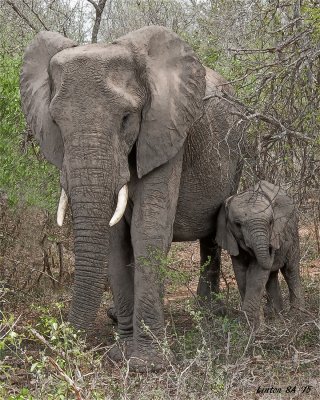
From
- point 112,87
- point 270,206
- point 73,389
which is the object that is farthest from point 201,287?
point 73,389

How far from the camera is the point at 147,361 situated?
674 centimetres

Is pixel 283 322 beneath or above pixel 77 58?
beneath

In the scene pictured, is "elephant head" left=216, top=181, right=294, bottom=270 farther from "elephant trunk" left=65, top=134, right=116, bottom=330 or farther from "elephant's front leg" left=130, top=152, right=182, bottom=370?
"elephant trunk" left=65, top=134, right=116, bottom=330

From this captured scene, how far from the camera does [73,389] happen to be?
4.23m

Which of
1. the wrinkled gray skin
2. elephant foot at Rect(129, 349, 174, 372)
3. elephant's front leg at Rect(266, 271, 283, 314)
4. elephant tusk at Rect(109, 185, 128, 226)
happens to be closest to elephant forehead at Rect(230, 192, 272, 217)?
the wrinkled gray skin

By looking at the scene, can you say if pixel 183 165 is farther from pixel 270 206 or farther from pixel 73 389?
pixel 73 389

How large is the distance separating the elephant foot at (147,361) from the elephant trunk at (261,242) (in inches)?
50.0

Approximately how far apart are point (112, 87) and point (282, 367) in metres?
2.16

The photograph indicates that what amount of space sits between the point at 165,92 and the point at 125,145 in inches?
21.7

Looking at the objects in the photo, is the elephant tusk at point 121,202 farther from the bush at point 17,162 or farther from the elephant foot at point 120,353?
the bush at point 17,162

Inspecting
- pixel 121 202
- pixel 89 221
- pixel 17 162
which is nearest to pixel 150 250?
pixel 121 202

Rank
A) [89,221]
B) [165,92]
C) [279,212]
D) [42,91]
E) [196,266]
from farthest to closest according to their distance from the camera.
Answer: [196,266] → [279,212] → [42,91] → [165,92] → [89,221]

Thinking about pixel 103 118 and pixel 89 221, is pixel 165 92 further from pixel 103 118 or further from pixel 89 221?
pixel 89 221

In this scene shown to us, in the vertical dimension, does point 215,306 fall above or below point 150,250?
below
